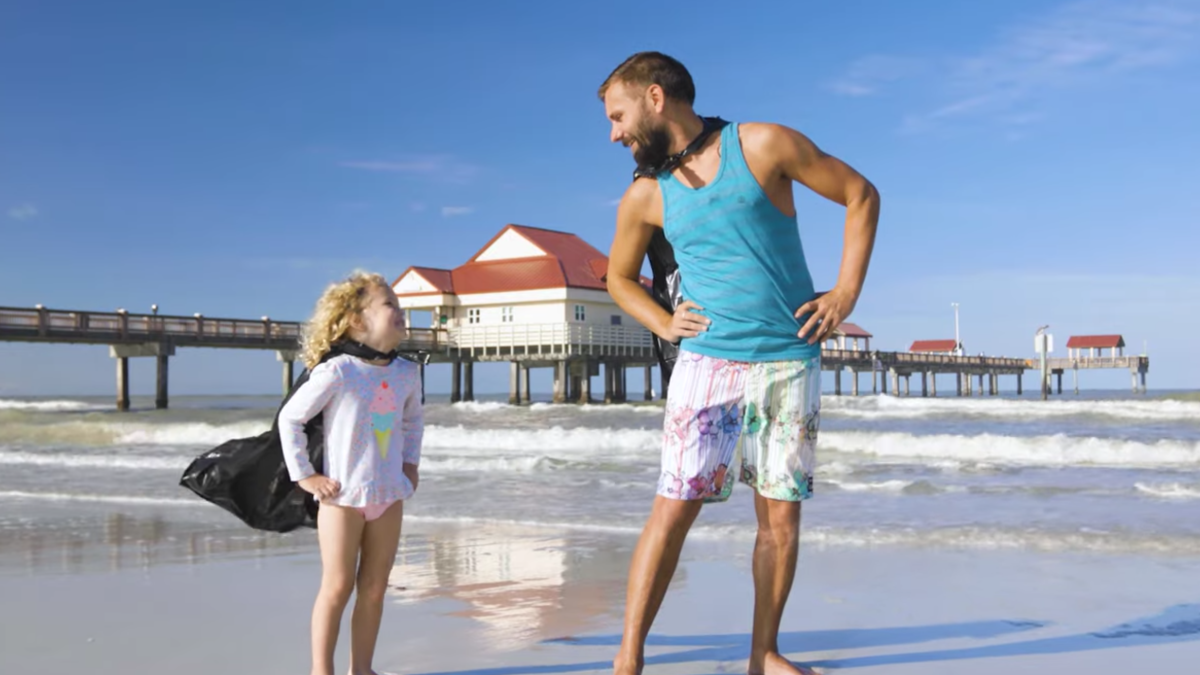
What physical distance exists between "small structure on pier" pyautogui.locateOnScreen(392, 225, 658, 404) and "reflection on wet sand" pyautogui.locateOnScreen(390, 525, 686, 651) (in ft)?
101

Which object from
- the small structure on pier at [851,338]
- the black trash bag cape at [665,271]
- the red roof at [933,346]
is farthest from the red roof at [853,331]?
the black trash bag cape at [665,271]

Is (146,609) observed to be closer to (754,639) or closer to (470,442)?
(754,639)

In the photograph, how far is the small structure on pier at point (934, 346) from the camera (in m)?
90.6

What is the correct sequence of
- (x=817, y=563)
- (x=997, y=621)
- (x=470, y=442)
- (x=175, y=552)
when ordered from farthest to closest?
(x=470, y=442) < (x=175, y=552) < (x=817, y=563) < (x=997, y=621)

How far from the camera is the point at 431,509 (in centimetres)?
798

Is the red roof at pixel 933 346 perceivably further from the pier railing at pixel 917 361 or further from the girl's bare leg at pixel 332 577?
the girl's bare leg at pixel 332 577

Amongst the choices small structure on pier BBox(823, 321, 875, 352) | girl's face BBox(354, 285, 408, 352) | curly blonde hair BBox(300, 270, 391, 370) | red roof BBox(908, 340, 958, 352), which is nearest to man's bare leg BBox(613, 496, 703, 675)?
girl's face BBox(354, 285, 408, 352)

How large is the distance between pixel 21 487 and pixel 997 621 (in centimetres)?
931

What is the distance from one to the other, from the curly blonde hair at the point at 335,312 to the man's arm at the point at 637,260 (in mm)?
667

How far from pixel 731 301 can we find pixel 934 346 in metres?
94.1

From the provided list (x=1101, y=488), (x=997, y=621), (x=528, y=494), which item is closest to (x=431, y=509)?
(x=528, y=494)

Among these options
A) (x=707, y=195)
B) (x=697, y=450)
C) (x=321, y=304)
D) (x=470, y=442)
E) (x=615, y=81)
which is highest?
(x=615, y=81)

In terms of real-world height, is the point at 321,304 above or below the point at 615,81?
below

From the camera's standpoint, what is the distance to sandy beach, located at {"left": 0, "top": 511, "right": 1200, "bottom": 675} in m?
3.38
